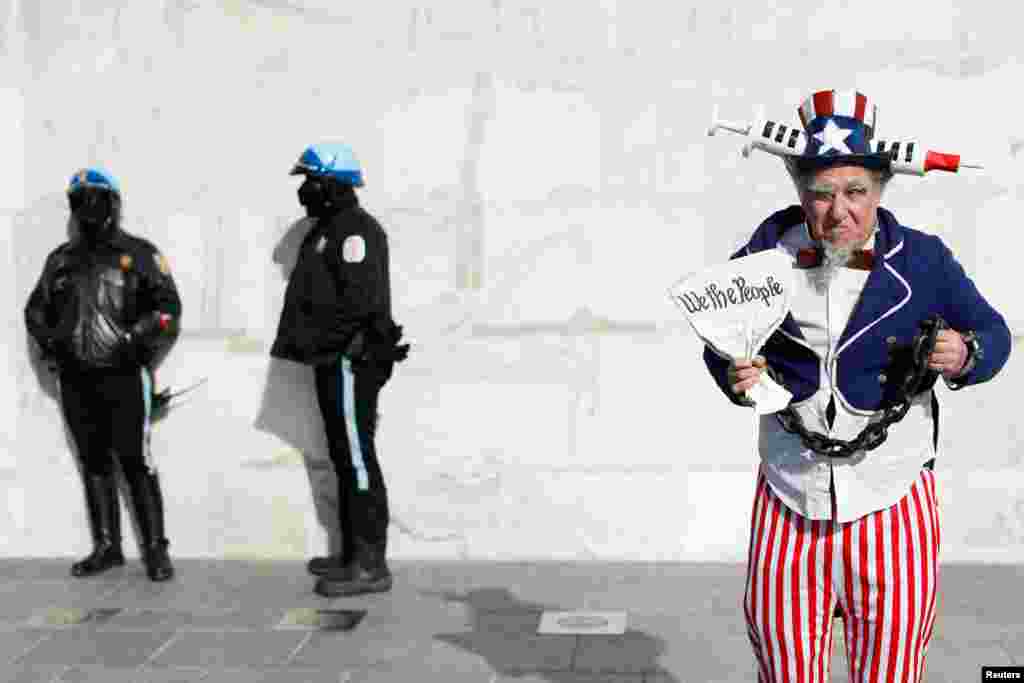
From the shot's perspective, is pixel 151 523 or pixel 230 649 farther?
pixel 151 523

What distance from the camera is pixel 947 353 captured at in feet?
10.0

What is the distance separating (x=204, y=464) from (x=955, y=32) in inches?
150

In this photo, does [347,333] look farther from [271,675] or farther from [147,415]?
[271,675]

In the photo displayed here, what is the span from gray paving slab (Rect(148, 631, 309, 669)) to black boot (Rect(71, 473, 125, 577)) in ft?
4.12

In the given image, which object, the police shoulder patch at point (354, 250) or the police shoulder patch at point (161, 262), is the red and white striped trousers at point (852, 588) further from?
the police shoulder patch at point (161, 262)

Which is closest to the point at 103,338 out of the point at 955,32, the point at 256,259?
the point at 256,259

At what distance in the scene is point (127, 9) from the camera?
6.88m

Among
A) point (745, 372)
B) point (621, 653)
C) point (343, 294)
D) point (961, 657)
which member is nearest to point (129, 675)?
point (621, 653)

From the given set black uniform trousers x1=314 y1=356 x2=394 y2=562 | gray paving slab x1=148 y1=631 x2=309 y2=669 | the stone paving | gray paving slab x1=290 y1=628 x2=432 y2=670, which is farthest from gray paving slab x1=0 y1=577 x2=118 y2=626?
gray paving slab x1=290 y1=628 x2=432 y2=670

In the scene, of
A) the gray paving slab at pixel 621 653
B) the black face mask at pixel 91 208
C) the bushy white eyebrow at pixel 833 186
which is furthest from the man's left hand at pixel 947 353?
the black face mask at pixel 91 208

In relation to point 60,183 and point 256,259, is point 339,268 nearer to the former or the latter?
point 256,259

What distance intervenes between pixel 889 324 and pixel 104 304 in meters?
4.17

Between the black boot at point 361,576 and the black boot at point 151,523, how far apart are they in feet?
2.42

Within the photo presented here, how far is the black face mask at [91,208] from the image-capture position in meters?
6.54
